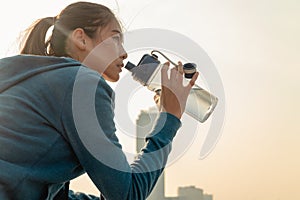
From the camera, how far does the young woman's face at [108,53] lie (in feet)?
3.65

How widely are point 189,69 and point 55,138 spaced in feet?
1.27

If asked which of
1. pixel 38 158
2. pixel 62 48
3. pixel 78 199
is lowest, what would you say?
pixel 78 199

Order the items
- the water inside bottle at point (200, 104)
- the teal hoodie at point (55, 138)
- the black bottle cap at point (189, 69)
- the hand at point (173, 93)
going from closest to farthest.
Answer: the teal hoodie at point (55, 138), the hand at point (173, 93), the black bottle cap at point (189, 69), the water inside bottle at point (200, 104)

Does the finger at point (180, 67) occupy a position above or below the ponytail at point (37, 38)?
below

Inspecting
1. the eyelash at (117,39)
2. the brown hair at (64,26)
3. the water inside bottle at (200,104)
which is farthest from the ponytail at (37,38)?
the water inside bottle at (200,104)

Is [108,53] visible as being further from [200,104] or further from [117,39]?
[200,104]

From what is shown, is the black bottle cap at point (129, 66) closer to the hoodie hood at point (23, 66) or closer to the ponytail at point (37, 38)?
the ponytail at point (37, 38)

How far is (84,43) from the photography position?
1.10 metres

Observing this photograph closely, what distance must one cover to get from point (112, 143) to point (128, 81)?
0.45 m

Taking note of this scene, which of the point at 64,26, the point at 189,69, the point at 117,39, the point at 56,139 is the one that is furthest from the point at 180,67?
the point at 56,139

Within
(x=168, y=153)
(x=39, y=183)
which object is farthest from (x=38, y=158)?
(x=168, y=153)

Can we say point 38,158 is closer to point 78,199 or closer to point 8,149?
point 8,149

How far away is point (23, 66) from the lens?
0.96m

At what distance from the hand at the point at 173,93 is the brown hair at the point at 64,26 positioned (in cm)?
16
